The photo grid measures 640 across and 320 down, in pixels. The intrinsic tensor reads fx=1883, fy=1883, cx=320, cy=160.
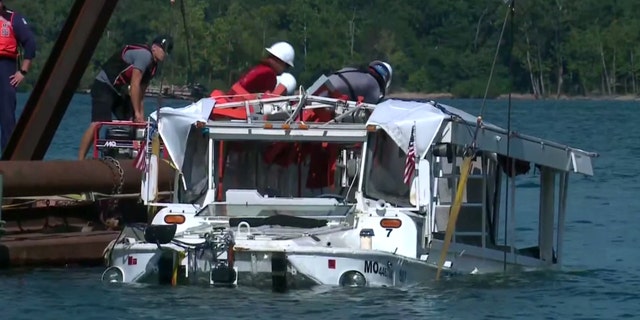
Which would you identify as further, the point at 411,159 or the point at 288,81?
the point at 288,81

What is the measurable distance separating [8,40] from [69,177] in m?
2.99

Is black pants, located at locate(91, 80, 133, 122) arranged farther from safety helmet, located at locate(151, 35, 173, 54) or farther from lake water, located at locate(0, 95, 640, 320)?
lake water, located at locate(0, 95, 640, 320)

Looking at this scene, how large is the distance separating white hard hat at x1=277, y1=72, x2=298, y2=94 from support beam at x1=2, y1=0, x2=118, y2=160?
243 cm

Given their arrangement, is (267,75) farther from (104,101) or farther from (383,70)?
(104,101)

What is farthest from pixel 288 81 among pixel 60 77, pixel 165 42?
pixel 60 77

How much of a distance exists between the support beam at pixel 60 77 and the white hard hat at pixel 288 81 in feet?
7.96

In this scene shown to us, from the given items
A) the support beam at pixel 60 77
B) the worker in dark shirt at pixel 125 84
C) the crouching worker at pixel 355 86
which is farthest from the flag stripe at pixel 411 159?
the support beam at pixel 60 77

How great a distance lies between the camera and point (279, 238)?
1728 cm

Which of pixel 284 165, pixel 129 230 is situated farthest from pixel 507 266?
pixel 129 230

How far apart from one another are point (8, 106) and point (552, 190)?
262 inches

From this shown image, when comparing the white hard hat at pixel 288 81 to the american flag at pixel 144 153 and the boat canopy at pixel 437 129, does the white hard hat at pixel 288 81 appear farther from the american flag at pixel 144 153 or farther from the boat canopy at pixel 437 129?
the american flag at pixel 144 153

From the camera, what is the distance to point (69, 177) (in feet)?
66.1

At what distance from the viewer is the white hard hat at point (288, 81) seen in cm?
2058

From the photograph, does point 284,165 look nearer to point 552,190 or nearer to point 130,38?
point 552,190
